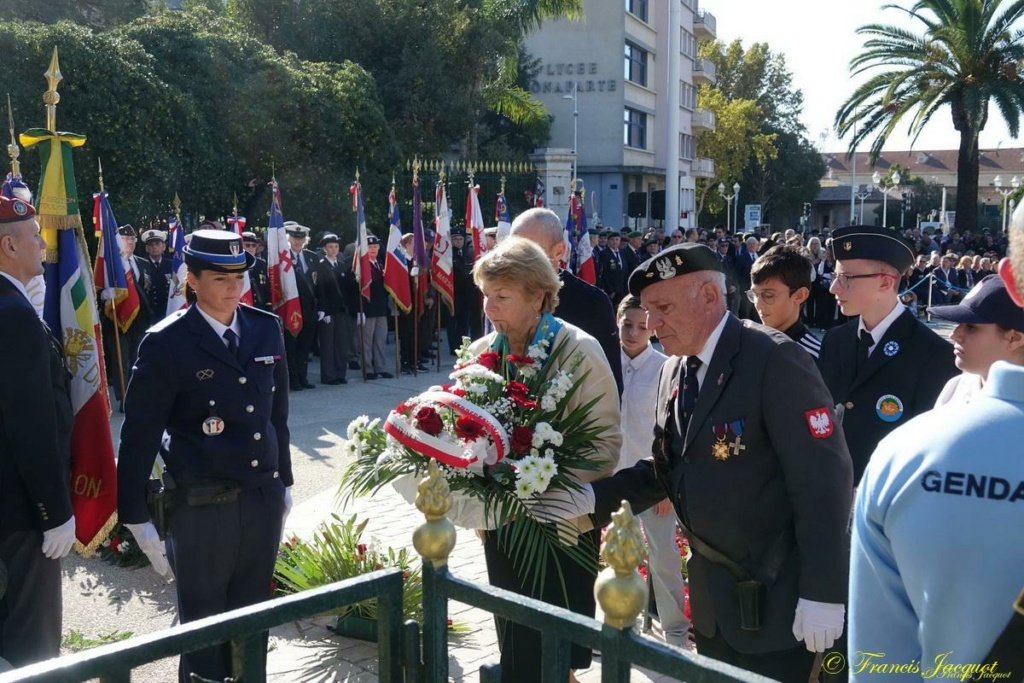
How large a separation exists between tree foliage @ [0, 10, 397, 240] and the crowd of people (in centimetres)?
1352

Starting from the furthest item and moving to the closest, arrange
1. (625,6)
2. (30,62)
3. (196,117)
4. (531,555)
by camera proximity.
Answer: (625,6) → (196,117) → (30,62) → (531,555)

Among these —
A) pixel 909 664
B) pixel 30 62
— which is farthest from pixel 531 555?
pixel 30 62

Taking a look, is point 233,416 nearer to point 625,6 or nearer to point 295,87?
point 295,87

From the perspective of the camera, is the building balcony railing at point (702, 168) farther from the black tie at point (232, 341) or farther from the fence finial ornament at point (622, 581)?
the fence finial ornament at point (622, 581)

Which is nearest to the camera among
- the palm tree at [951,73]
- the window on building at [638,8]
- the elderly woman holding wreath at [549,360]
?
the elderly woman holding wreath at [549,360]

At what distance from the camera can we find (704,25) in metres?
55.9

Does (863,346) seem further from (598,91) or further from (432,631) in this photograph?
(598,91)

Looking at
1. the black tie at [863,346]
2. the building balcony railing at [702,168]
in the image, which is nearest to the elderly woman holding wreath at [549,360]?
the black tie at [863,346]

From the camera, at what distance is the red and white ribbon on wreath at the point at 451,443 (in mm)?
3020

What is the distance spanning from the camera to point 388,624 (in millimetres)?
2258

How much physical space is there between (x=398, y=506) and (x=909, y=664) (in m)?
6.07

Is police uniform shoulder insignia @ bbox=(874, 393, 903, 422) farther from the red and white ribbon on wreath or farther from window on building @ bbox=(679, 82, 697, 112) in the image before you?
window on building @ bbox=(679, 82, 697, 112)

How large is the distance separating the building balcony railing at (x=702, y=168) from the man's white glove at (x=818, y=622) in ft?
172

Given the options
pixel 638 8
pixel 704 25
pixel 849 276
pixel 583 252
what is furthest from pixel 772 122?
pixel 849 276
